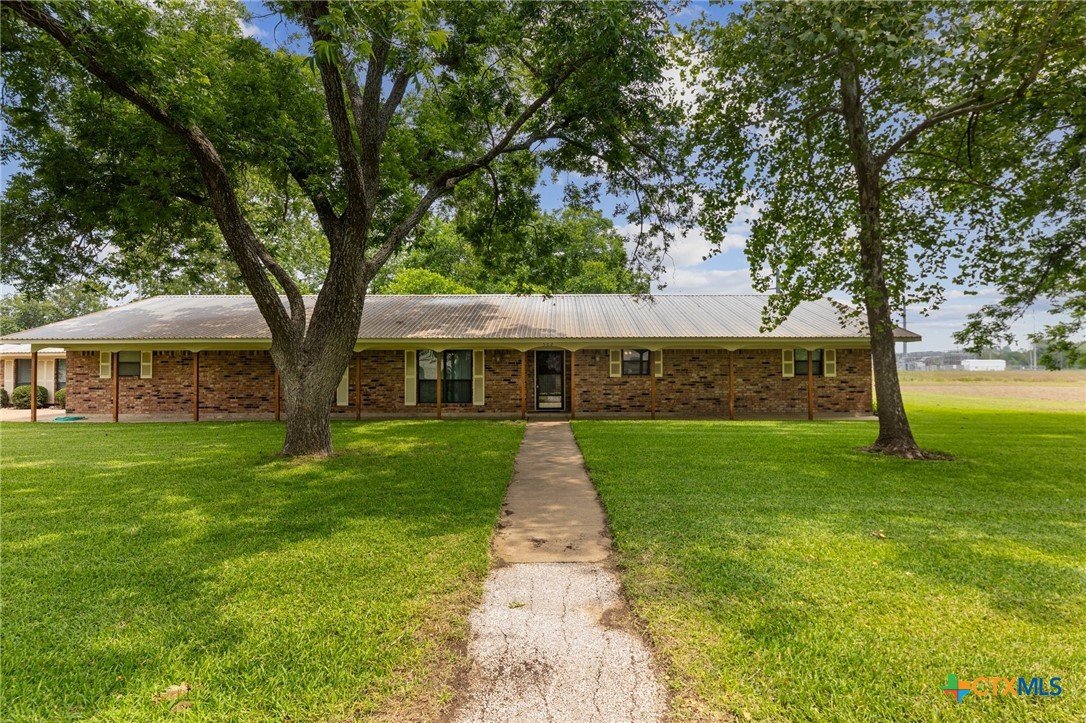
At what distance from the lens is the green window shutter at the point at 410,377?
1406 cm

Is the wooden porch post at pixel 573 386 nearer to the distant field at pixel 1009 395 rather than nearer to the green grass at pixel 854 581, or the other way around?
the green grass at pixel 854 581

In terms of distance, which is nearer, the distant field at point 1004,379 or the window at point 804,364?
the window at point 804,364

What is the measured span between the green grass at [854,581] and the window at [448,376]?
7.71m

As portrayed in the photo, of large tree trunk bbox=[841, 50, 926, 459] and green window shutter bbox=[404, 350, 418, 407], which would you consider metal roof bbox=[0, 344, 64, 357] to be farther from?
large tree trunk bbox=[841, 50, 926, 459]

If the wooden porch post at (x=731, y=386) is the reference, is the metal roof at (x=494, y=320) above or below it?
above

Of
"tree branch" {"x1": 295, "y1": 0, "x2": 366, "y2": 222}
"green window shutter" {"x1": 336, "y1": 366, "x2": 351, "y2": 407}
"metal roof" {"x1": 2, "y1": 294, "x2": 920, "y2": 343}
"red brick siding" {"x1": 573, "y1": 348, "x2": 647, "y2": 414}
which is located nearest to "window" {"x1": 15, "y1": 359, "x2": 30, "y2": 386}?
"metal roof" {"x1": 2, "y1": 294, "x2": 920, "y2": 343}

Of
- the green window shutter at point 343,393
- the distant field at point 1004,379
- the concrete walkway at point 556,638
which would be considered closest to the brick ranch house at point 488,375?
the green window shutter at point 343,393

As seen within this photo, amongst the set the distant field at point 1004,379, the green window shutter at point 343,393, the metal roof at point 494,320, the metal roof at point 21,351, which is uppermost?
the metal roof at point 494,320

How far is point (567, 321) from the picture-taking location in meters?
14.4

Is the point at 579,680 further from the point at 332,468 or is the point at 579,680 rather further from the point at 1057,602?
the point at 332,468

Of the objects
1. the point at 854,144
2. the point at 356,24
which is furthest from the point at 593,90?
the point at 854,144

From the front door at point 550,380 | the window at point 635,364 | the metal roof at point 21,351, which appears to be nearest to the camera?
the window at point 635,364

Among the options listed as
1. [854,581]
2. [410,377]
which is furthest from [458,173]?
[854,581]

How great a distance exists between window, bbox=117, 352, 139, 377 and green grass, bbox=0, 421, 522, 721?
844cm
